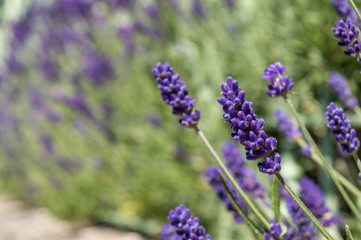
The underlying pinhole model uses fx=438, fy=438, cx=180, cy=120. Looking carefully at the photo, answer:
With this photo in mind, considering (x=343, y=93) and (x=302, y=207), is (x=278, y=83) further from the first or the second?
(x=343, y=93)

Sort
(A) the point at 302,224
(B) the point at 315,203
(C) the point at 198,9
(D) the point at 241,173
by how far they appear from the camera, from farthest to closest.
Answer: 1. (C) the point at 198,9
2. (D) the point at 241,173
3. (B) the point at 315,203
4. (A) the point at 302,224

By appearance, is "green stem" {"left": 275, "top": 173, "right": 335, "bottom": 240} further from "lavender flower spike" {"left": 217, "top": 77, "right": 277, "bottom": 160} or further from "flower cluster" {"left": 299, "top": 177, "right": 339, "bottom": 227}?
"flower cluster" {"left": 299, "top": 177, "right": 339, "bottom": 227}

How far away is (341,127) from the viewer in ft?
3.67

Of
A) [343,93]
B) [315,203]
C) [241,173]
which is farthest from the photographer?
[343,93]

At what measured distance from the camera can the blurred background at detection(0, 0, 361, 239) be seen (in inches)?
110

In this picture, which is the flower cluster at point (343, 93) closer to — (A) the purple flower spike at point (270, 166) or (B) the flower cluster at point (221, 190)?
(B) the flower cluster at point (221, 190)

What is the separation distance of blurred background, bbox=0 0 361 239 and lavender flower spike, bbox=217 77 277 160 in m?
1.49

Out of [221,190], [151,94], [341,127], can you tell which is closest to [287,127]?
[221,190]

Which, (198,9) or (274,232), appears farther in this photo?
(198,9)

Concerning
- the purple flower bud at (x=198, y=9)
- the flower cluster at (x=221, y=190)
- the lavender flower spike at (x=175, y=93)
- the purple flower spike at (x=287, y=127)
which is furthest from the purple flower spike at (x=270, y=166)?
the purple flower bud at (x=198, y=9)

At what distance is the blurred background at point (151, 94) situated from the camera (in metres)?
2.80

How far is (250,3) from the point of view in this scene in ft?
11.9

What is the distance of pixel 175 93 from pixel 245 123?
13.6 inches

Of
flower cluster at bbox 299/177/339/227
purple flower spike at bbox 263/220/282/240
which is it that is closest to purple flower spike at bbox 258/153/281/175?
purple flower spike at bbox 263/220/282/240
